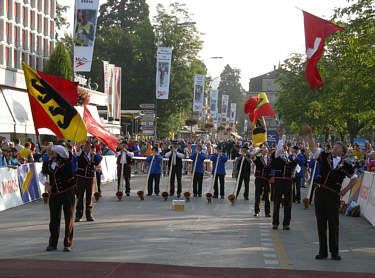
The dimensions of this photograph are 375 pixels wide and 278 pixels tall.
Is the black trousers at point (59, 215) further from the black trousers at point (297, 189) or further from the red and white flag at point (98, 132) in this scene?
the black trousers at point (297, 189)

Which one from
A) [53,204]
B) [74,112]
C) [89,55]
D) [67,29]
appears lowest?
[53,204]

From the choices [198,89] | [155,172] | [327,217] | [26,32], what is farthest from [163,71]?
[327,217]

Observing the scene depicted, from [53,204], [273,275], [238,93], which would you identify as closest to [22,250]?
[53,204]

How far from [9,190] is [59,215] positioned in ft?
26.6

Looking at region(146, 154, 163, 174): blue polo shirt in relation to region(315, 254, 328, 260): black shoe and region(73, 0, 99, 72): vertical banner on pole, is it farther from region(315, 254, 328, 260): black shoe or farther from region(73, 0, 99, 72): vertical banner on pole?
region(315, 254, 328, 260): black shoe

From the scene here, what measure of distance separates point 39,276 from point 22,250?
256 centimetres

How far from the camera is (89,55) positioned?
90.1ft

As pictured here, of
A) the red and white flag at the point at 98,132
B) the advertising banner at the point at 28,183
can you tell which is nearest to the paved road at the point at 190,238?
the advertising banner at the point at 28,183

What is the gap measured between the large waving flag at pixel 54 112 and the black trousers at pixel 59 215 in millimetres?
2199

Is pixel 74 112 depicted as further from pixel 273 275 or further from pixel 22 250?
pixel 273 275

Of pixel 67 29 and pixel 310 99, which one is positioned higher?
pixel 67 29

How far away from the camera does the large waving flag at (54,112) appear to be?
13.3 meters

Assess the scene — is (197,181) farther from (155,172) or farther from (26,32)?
(26,32)

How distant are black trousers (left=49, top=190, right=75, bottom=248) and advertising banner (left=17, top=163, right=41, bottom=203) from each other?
28.8 ft
